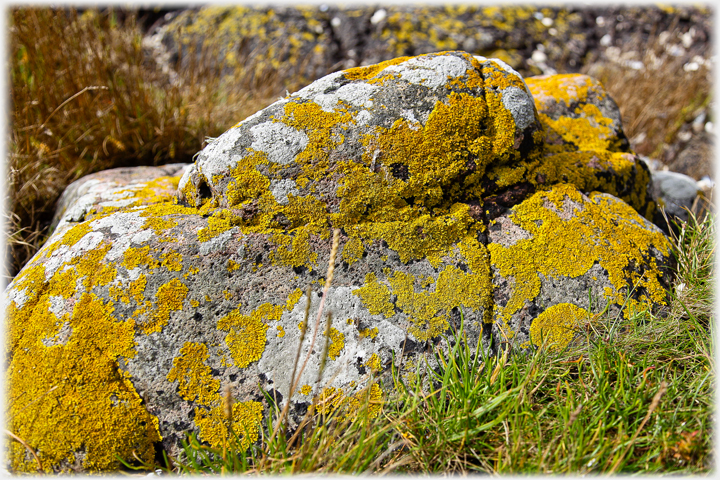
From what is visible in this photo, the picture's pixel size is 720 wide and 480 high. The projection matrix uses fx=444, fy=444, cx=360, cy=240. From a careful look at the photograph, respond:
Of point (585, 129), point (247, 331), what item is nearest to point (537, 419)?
point (247, 331)

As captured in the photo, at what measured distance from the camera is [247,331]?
197 centimetres

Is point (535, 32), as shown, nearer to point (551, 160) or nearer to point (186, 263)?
point (551, 160)

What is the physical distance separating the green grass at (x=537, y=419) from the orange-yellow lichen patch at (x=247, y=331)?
22 cm

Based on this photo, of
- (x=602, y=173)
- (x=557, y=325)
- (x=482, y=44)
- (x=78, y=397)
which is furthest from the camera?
(x=482, y=44)

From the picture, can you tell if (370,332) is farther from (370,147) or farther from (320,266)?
(370,147)

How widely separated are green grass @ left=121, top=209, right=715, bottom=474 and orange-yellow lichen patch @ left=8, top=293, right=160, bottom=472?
0.86 ft

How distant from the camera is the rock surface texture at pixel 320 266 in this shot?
6.06ft

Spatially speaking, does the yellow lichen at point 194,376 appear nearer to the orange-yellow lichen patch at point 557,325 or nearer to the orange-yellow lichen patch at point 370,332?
the orange-yellow lichen patch at point 370,332

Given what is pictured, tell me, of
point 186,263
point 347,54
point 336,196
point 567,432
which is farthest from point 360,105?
point 347,54

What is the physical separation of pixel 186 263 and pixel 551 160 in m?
2.09

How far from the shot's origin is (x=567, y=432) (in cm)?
161

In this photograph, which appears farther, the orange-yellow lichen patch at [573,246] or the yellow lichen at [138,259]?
the orange-yellow lichen patch at [573,246]

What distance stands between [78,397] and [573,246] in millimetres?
2358

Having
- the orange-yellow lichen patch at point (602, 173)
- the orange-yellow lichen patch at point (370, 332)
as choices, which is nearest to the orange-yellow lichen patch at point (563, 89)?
the orange-yellow lichen patch at point (602, 173)
